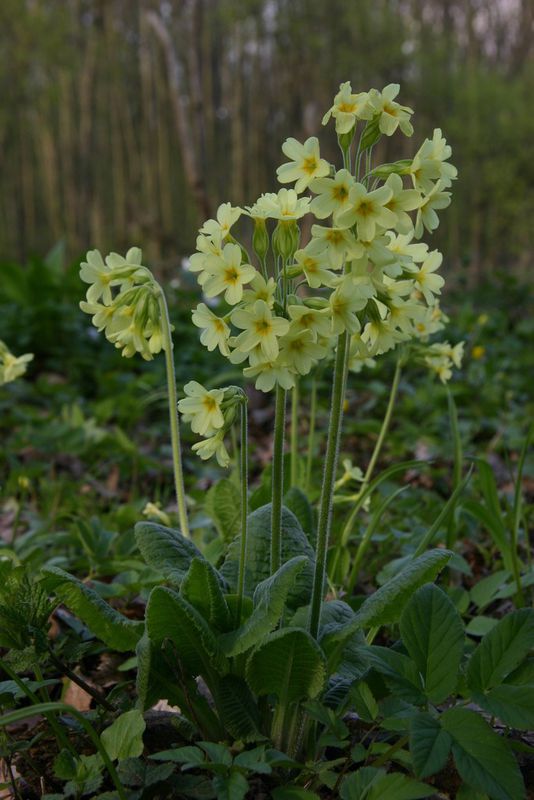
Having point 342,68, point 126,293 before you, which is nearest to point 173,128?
point 342,68

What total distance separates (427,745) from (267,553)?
1.64ft

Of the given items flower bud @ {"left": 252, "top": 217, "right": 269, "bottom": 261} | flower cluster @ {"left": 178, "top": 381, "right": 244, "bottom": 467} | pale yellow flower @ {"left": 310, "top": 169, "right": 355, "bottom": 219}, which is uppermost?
pale yellow flower @ {"left": 310, "top": 169, "right": 355, "bottom": 219}

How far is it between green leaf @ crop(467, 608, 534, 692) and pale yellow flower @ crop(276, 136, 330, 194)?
691 millimetres

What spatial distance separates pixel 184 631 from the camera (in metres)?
1.17

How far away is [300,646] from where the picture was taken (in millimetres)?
1109

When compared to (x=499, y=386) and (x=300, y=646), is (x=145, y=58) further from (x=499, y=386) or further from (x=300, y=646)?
(x=300, y=646)

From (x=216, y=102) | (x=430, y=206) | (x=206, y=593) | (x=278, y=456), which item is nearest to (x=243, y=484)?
(x=278, y=456)

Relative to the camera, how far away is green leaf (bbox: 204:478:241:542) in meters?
1.79

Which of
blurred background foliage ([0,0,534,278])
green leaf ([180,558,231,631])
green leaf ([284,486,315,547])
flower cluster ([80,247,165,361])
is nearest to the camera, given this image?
green leaf ([180,558,231,631])

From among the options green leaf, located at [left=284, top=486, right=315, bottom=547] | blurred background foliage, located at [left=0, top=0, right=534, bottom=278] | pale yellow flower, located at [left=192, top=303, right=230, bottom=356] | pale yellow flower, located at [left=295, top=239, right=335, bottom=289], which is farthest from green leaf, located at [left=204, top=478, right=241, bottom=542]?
blurred background foliage, located at [left=0, top=0, right=534, bottom=278]

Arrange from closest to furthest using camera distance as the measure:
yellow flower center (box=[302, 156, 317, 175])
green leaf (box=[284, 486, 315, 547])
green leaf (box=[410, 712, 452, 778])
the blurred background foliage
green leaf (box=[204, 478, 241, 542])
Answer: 1. green leaf (box=[410, 712, 452, 778])
2. yellow flower center (box=[302, 156, 317, 175])
3. green leaf (box=[284, 486, 315, 547])
4. green leaf (box=[204, 478, 241, 542])
5. the blurred background foliage

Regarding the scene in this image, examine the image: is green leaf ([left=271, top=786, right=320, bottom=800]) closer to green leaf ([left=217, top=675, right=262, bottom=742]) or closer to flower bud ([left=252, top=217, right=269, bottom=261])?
green leaf ([left=217, top=675, right=262, bottom=742])

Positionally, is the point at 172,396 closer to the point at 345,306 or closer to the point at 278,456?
the point at 278,456

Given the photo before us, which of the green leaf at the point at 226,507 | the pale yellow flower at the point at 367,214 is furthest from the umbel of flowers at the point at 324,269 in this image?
the green leaf at the point at 226,507
